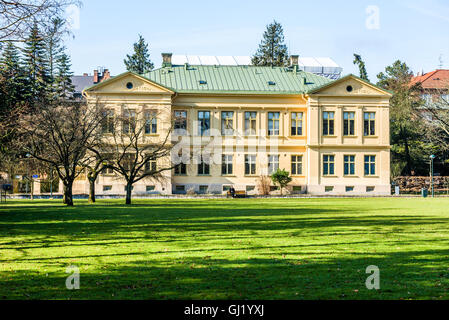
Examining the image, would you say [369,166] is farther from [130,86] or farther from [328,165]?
[130,86]

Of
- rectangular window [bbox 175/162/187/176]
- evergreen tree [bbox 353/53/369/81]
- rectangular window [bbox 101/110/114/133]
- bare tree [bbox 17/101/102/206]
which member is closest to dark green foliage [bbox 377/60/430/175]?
evergreen tree [bbox 353/53/369/81]

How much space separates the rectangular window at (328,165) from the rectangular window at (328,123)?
7.82 ft

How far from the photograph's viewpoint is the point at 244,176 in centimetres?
5531

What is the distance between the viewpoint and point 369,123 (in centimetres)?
5553

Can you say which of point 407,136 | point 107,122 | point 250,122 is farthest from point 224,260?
point 407,136

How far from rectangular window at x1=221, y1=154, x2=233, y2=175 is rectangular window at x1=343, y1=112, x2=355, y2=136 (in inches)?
480

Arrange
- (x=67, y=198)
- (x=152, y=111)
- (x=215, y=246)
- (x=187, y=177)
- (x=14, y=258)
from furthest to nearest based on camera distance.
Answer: (x=187, y=177) → (x=152, y=111) → (x=67, y=198) → (x=215, y=246) → (x=14, y=258)

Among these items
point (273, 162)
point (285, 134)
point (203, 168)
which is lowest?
point (203, 168)

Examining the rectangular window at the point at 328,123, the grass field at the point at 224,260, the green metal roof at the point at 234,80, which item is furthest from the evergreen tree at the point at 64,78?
the grass field at the point at 224,260

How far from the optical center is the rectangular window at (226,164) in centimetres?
5541

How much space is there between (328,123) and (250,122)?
8.03 metres
